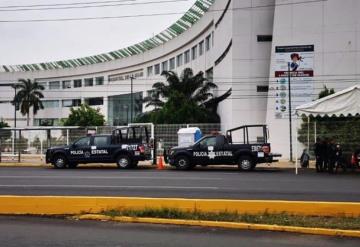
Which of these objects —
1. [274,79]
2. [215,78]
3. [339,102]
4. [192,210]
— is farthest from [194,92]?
[192,210]

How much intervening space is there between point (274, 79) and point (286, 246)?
33.7 meters

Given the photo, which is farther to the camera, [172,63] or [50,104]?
[50,104]

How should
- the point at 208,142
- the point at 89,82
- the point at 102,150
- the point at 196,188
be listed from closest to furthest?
the point at 196,188, the point at 208,142, the point at 102,150, the point at 89,82

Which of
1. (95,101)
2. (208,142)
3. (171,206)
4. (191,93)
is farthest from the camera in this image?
(95,101)

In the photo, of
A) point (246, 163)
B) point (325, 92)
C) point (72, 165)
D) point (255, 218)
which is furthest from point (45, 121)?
point (255, 218)

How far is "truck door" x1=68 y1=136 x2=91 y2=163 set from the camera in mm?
28641

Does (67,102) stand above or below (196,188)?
above

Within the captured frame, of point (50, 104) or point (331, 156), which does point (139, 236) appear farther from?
point (50, 104)

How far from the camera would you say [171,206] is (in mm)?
11500

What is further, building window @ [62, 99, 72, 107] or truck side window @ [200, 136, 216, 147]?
building window @ [62, 99, 72, 107]

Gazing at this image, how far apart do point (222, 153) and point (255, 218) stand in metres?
16.0

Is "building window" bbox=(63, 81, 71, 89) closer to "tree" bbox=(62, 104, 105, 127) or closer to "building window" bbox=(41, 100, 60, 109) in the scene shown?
"building window" bbox=(41, 100, 60, 109)

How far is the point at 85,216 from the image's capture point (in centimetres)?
1120

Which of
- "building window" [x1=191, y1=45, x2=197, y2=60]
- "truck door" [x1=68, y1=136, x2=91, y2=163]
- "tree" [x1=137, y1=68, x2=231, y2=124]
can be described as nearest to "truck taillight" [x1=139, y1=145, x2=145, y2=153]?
"truck door" [x1=68, y1=136, x2=91, y2=163]
